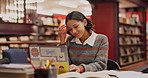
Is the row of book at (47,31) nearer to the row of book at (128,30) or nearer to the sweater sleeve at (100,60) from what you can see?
the row of book at (128,30)

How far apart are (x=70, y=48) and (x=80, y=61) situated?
0.19 metres

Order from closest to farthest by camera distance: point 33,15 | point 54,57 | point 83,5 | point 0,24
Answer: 1. point 54,57
2. point 0,24
3. point 33,15
4. point 83,5

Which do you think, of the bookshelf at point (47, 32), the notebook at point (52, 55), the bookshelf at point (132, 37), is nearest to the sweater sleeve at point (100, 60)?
the notebook at point (52, 55)

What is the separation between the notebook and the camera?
1.76 m

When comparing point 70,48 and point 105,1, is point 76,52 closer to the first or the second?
point 70,48

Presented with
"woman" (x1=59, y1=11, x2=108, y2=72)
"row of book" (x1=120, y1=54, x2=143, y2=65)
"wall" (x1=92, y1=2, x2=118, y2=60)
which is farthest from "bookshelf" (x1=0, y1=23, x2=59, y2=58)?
"woman" (x1=59, y1=11, x2=108, y2=72)

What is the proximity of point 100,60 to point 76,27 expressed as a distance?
1.25 feet

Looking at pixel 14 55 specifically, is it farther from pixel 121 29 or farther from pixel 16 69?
pixel 121 29

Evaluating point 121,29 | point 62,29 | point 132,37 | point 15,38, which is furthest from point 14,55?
point 132,37

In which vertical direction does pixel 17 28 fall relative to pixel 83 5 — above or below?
below

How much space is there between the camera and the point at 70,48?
98.7 inches

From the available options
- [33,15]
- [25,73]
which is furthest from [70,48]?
[33,15]

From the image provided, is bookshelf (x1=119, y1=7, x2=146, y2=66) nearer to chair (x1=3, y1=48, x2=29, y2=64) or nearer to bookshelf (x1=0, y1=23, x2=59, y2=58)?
bookshelf (x1=0, y1=23, x2=59, y2=58)

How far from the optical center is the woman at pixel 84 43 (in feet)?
7.45
